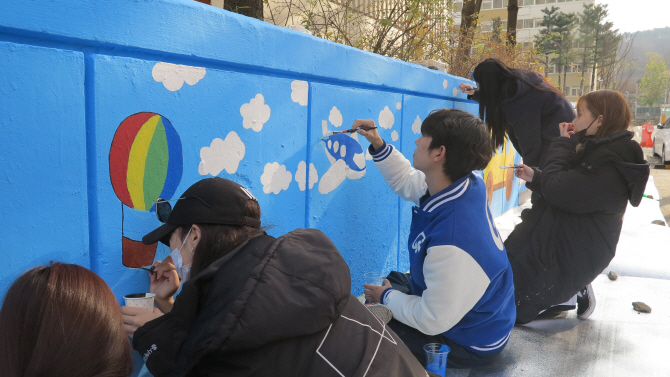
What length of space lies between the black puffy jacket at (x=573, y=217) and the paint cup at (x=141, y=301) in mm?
2271

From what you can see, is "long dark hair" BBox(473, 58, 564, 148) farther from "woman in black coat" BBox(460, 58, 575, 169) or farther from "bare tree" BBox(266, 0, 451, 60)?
"bare tree" BBox(266, 0, 451, 60)

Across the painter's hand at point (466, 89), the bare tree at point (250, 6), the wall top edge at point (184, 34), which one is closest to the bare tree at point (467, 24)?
the painter's hand at point (466, 89)

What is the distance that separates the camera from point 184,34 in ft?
6.52

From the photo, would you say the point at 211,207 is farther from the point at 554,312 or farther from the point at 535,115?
the point at 535,115

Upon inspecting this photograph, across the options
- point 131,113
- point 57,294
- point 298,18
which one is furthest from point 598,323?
point 298,18

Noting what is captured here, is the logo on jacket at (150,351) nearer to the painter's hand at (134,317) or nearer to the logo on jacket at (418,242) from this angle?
the painter's hand at (134,317)

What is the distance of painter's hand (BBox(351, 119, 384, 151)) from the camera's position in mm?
3102

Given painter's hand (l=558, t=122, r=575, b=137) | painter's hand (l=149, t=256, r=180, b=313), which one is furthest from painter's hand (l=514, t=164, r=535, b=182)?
painter's hand (l=149, t=256, r=180, b=313)

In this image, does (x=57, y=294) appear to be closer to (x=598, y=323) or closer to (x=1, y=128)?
(x=1, y=128)

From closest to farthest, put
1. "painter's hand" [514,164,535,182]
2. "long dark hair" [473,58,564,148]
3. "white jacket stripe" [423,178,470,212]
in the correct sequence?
"white jacket stripe" [423,178,470,212] → "painter's hand" [514,164,535,182] → "long dark hair" [473,58,564,148]

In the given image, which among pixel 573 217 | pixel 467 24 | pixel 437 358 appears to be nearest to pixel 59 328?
pixel 437 358

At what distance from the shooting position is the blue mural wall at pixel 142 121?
158cm

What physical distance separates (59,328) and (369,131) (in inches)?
90.3

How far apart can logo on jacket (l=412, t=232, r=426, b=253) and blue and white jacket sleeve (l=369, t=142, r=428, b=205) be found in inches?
25.2
